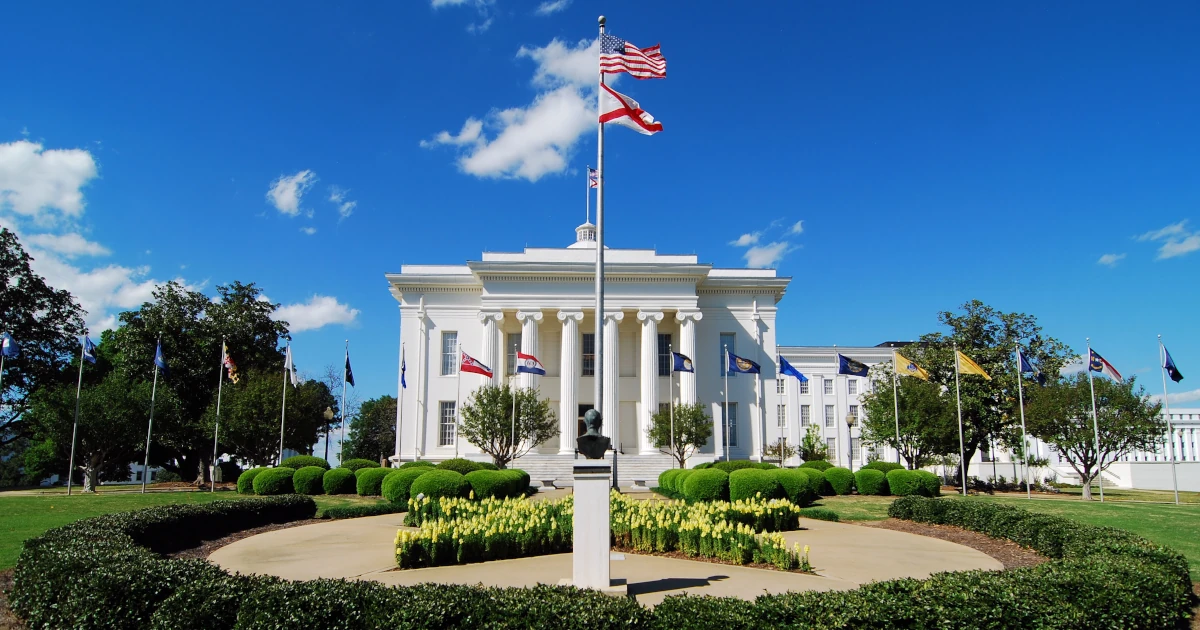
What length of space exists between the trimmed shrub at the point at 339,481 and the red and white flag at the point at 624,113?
56.2ft

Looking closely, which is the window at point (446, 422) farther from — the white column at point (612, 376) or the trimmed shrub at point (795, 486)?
the trimmed shrub at point (795, 486)

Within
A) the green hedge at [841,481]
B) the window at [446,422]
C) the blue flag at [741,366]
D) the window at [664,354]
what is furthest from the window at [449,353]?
the green hedge at [841,481]

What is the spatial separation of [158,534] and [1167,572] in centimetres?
1598

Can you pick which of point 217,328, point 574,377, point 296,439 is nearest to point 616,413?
point 574,377

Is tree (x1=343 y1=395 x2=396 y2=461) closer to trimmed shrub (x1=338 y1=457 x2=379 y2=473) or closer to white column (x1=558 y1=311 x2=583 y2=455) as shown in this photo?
white column (x1=558 y1=311 x2=583 y2=455)

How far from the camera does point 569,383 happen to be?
40.9 meters

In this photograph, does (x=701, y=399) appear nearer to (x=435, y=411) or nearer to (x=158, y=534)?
(x=435, y=411)

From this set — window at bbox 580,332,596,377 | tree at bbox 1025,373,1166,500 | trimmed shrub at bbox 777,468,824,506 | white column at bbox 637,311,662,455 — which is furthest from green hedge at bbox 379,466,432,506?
tree at bbox 1025,373,1166,500

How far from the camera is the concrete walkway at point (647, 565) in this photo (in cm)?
990

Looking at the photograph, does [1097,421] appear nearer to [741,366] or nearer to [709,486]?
[741,366]

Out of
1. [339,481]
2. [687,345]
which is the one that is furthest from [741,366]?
[339,481]

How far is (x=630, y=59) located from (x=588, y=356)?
90.7 feet

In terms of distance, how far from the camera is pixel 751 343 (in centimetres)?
4416

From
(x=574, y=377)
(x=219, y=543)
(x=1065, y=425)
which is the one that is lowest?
(x=219, y=543)
